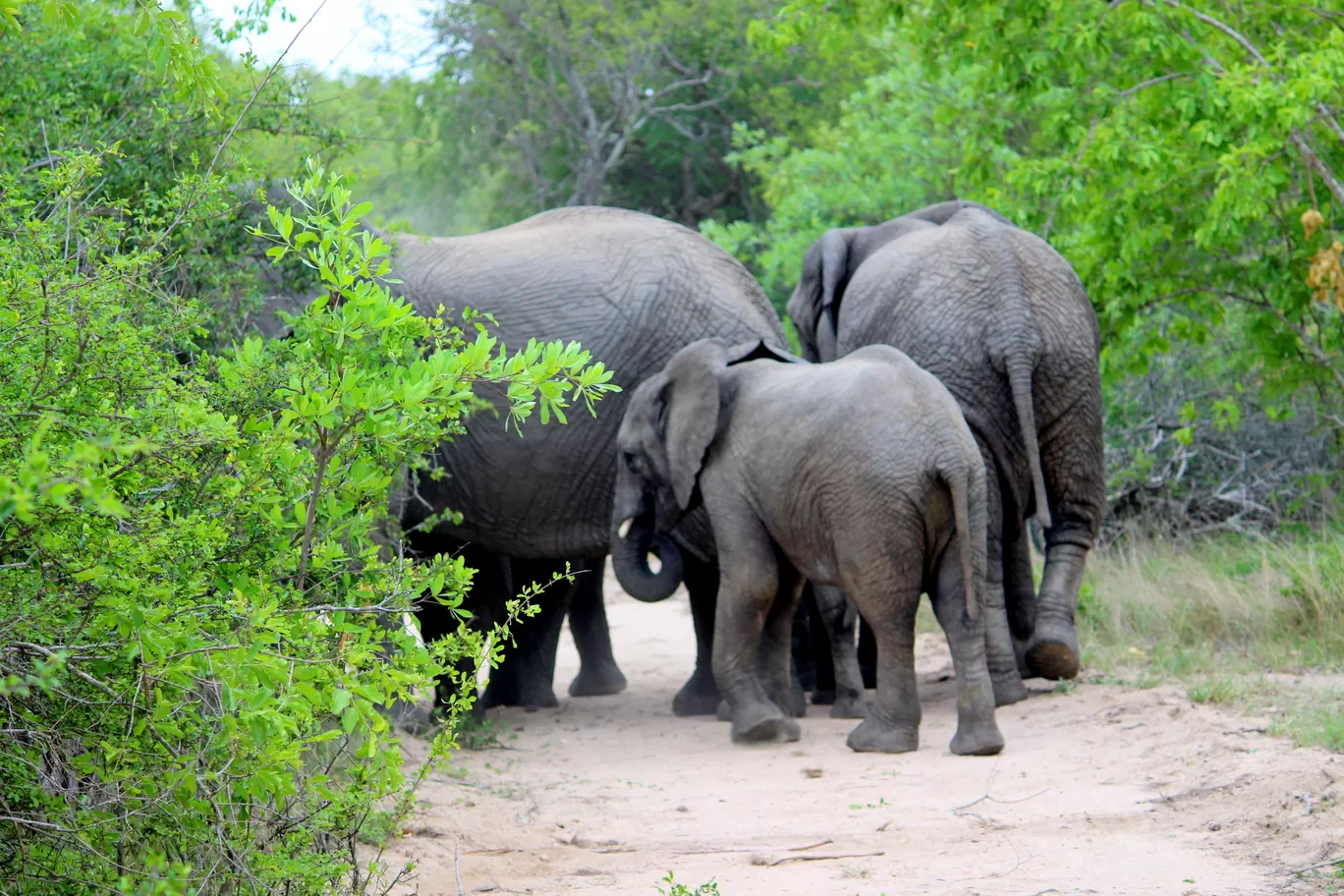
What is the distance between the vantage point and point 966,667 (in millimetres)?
6309

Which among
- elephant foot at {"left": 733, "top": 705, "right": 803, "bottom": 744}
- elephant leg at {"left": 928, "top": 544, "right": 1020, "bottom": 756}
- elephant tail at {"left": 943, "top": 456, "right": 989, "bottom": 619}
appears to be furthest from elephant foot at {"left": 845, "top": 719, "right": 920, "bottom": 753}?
elephant tail at {"left": 943, "top": 456, "right": 989, "bottom": 619}

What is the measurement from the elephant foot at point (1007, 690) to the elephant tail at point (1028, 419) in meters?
0.73

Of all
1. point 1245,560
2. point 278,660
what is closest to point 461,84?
point 1245,560

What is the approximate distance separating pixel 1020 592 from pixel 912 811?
287cm

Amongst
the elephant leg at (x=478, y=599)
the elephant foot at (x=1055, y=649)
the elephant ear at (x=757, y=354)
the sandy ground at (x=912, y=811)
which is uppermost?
the elephant ear at (x=757, y=354)

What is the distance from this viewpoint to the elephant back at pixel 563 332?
7.43 meters

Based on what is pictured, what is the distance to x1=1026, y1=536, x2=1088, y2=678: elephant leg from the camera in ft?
24.6

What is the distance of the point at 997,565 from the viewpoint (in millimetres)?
7238

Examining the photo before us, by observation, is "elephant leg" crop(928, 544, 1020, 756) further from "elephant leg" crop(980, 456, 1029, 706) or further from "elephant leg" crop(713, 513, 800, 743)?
"elephant leg" crop(713, 513, 800, 743)

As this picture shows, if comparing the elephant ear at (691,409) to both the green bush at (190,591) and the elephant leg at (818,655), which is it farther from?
the green bush at (190,591)

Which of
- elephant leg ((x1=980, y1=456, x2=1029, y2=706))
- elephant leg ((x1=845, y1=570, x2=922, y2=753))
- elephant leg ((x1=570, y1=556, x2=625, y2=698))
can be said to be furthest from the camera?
elephant leg ((x1=570, y1=556, x2=625, y2=698))

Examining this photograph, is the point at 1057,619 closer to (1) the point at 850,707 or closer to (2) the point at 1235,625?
(1) the point at 850,707

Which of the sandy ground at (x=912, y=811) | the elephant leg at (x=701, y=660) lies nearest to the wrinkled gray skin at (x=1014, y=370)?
the sandy ground at (x=912, y=811)

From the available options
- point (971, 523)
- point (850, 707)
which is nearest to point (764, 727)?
point (850, 707)
